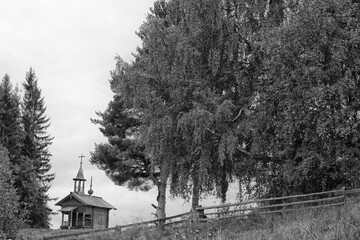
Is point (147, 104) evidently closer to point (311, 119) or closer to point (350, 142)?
point (311, 119)

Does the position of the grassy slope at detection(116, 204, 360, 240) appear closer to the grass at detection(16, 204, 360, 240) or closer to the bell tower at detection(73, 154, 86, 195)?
the grass at detection(16, 204, 360, 240)

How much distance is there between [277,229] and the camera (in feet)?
43.4

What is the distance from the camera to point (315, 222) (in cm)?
1310

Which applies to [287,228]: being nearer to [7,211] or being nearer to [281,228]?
[281,228]

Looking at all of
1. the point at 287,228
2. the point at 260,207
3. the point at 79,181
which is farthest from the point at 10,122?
the point at 287,228

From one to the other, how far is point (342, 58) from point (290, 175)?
4271 mm

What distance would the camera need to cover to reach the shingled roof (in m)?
41.1

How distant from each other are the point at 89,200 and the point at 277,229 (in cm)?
3084

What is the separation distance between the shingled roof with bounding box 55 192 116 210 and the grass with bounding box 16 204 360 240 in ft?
75.7

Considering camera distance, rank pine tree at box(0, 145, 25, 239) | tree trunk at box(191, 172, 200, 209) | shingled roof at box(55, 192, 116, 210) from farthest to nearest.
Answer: shingled roof at box(55, 192, 116, 210) → tree trunk at box(191, 172, 200, 209) → pine tree at box(0, 145, 25, 239)

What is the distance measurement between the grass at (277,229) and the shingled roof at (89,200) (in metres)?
23.1

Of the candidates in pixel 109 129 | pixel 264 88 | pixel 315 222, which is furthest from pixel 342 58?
pixel 109 129

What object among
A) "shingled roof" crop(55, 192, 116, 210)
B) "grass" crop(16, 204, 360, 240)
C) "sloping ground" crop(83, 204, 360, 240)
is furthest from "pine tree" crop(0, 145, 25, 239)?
"shingled roof" crop(55, 192, 116, 210)

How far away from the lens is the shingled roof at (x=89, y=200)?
135 feet
